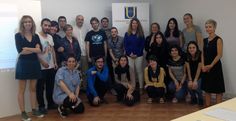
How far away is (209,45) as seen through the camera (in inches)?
164

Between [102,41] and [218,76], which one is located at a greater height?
[102,41]

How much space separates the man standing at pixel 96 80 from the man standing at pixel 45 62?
0.63 m

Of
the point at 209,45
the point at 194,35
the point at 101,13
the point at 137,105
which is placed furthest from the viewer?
the point at 101,13

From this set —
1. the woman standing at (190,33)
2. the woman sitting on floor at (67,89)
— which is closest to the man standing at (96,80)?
the woman sitting on floor at (67,89)

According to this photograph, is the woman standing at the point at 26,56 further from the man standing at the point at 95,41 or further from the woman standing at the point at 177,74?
the woman standing at the point at 177,74

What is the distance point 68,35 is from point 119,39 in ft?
3.40

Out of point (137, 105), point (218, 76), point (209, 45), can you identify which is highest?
point (209, 45)

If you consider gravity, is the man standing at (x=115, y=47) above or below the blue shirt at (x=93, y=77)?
above

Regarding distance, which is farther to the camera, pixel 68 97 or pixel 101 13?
pixel 101 13

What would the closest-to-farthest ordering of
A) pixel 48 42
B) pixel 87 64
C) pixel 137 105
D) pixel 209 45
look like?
pixel 209 45 → pixel 48 42 → pixel 137 105 → pixel 87 64

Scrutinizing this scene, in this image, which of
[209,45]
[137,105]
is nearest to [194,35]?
[209,45]

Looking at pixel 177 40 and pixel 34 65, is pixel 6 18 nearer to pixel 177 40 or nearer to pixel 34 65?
pixel 34 65

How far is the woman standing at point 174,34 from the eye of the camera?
5.36 m

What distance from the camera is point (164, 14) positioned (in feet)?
20.3
